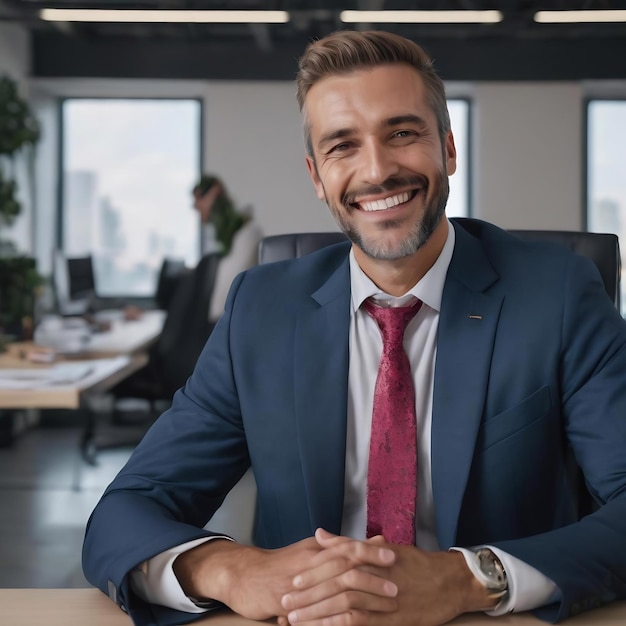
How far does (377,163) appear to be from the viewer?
1360mm

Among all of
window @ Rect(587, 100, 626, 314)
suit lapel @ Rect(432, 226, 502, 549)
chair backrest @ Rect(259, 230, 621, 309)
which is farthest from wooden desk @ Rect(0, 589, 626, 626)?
window @ Rect(587, 100, 626, 314)

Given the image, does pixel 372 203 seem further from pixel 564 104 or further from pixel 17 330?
pixel 564 104

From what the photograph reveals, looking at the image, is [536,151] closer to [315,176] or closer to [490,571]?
[315,176]

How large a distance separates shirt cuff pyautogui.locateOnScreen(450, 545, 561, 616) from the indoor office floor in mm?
2585

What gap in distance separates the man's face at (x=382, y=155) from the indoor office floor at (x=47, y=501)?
237cm

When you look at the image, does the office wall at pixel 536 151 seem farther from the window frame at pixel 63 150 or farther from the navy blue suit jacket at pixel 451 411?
the navy blue suit jacket at pixel 451 411

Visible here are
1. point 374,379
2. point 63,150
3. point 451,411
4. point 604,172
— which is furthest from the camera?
point 604,172

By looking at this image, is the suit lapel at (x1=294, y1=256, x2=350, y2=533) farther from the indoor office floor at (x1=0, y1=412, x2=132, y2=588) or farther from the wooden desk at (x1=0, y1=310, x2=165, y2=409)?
the indoor office floor at (x1=0, y1=412, x2=132, y2=588)

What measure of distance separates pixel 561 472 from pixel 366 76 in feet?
2.33

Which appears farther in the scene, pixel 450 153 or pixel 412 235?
pixel 450 153

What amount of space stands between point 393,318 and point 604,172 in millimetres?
7551

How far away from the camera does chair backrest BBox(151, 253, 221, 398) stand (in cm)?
443

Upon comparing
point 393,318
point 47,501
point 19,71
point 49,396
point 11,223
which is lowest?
point 47,501

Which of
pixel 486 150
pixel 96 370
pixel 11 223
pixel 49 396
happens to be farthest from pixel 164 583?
pixel 486 150
